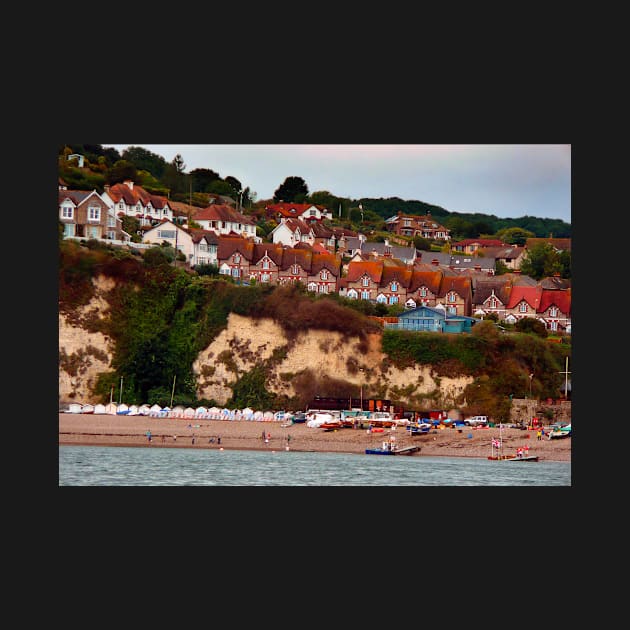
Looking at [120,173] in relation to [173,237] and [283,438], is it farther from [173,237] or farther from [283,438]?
[283,438]

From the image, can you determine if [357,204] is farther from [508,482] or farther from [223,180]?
[508,482]

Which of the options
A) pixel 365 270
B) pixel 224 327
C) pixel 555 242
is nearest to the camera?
pixel 224 327

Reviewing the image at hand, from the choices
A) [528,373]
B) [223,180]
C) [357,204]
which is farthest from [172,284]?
[357,204]

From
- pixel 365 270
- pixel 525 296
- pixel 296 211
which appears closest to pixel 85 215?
pixel 365 270

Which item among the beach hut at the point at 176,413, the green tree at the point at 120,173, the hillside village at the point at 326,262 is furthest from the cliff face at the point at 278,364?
the green tree at the point at 120,173

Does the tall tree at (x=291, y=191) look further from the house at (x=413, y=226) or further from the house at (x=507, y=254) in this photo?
the house at (x=507, y=254)

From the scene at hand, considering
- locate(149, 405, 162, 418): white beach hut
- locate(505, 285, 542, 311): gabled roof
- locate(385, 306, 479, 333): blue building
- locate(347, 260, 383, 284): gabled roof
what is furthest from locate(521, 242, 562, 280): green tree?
locate(149, 405, 162, 418): white beach hut

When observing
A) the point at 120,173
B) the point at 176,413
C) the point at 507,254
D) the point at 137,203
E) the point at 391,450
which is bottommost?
the point at 391,450
